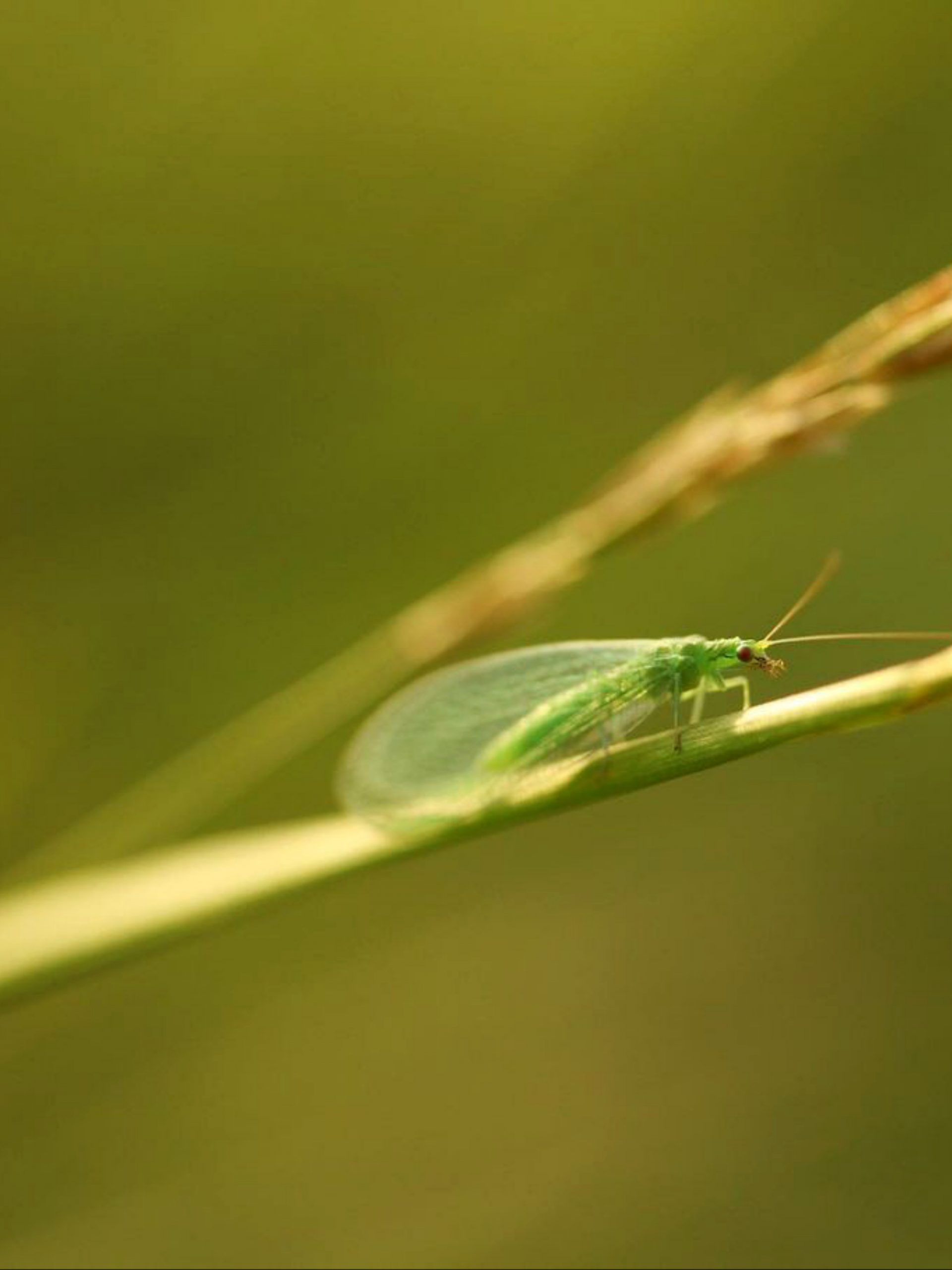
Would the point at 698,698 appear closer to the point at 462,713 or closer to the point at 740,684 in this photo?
the point at 740,684

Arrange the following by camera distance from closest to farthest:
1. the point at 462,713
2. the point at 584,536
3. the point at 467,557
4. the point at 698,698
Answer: the point at 584,536, the point at 698,698, the point at 462,713, the point at 467,557

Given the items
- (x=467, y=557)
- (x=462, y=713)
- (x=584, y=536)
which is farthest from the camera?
(x=467, y=557)

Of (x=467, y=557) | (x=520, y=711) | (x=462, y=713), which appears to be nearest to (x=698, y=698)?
(x=520, y=711)

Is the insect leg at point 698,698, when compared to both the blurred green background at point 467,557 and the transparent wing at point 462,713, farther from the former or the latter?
the blurred green background at point 467,557

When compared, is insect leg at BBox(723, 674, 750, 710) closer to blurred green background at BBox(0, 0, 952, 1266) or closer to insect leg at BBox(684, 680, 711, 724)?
insect leg at BBox(684, 680, 711, 724)

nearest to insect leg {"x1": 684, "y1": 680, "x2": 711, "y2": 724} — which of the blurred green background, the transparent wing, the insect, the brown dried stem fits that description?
the insect

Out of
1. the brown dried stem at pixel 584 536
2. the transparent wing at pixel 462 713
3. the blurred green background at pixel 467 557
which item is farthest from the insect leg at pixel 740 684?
the blurred green background at pixel 467 557
